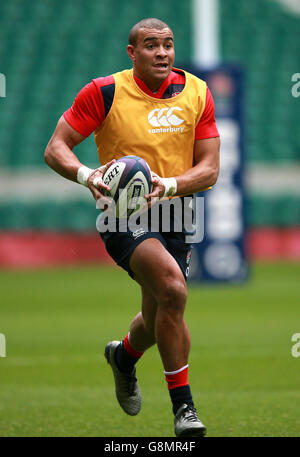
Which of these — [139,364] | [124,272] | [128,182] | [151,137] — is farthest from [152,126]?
[124,272]

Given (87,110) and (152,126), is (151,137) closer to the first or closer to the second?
(152,126)

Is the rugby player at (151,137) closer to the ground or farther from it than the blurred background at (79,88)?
closer to the ground

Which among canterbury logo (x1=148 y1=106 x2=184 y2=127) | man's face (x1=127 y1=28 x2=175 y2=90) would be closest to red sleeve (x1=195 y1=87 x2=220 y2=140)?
canterbury logo (x1=148 y1=106 x2=184 y2=127)

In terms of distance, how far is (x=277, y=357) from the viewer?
26.2 feet

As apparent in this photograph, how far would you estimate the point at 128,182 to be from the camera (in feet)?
15.8

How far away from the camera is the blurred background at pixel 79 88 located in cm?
1883

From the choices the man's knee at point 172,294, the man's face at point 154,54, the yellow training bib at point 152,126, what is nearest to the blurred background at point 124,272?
the man's knee at point 172,294

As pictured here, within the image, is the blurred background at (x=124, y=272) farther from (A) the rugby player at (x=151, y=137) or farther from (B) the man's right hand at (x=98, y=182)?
(B) the man's right hand at (x=98, y=182)

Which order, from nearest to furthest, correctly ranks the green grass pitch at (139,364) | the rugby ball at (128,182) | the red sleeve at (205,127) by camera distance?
the rugby ball at (128,182)
the red sleeve at (205,127)
the green grass pitch at (139,364)

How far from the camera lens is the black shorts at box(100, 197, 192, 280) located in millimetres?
5031

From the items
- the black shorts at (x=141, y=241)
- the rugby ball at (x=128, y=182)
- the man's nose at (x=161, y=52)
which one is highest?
the man's nose at (x=161, y=52)

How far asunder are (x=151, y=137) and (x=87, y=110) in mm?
396

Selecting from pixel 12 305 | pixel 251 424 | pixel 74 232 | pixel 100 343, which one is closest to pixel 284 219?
pixel 74 232

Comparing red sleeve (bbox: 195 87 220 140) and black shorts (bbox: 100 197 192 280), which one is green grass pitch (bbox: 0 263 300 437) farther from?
red sleeve (bbox: 195 87 220 140)
